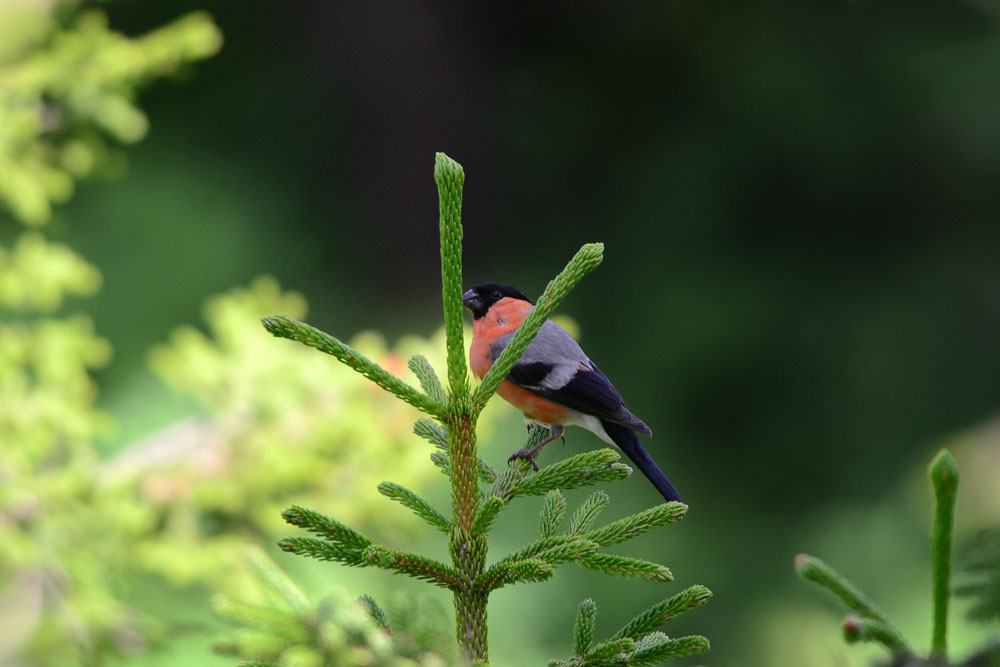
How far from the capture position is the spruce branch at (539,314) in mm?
705

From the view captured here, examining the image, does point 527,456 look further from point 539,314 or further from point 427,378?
point 539,314

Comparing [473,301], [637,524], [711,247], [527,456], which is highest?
[711,247]

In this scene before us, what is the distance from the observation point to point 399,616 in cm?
86

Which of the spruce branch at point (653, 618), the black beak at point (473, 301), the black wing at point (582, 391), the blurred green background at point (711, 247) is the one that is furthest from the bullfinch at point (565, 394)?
the blurred green background at point (711, 247)

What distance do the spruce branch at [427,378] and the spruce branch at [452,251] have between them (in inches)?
4.9

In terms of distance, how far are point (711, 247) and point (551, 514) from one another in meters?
4.25

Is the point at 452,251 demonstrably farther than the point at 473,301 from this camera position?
No

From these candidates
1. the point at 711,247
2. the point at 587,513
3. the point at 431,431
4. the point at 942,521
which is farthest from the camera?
the point at 711,247

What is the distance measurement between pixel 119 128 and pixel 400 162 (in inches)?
126

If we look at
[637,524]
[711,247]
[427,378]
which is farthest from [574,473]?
[711,247]

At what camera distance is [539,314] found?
71 cm

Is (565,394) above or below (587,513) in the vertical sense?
above

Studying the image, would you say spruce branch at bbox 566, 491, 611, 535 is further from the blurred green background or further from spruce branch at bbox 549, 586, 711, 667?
the blurred green background

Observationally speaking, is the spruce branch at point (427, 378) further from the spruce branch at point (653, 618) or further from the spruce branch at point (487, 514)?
the spruce branch at point (653, 618)
